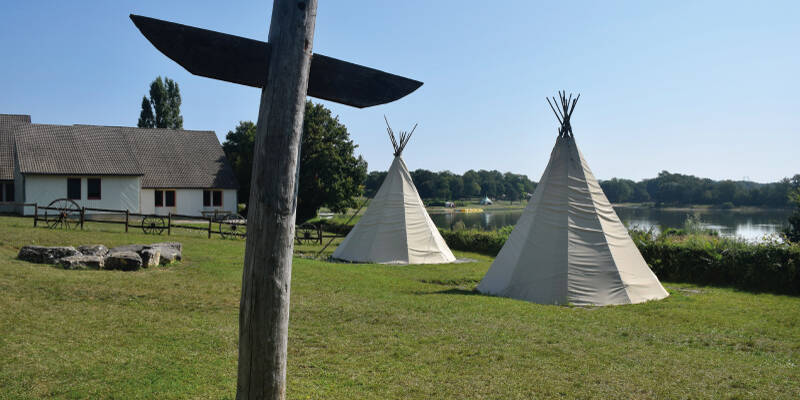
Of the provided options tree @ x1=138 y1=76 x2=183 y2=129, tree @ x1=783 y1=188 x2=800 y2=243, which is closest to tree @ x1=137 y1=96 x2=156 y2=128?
tree @ x1=138 y1=76 x2=183 y2=129

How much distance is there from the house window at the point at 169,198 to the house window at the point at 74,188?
4.21 meters

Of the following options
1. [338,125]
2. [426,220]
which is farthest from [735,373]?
[338,125]

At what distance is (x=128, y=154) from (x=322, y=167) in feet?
36.6

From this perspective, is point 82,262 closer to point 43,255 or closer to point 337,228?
point 43,255

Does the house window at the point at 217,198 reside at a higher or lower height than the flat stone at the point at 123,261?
higher

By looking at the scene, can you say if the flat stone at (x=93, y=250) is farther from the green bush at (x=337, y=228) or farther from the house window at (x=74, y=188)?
the house window at (x=74, y=188)

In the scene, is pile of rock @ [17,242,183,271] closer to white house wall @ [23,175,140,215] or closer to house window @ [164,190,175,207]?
white house wall @ [23,175,140,215]

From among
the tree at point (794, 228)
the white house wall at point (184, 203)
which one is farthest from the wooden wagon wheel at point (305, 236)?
the tree at point (794, 228)

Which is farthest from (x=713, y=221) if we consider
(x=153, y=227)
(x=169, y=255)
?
(x=169, y=255)

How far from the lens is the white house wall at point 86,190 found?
22734 mm

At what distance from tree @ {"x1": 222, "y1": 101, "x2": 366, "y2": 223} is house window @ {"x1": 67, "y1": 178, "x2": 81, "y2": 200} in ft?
31.6

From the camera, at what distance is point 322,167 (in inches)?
1287

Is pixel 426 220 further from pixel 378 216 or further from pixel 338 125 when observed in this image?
pixel 338 125

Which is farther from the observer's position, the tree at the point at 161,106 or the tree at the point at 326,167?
the tree at the point at 161,106
